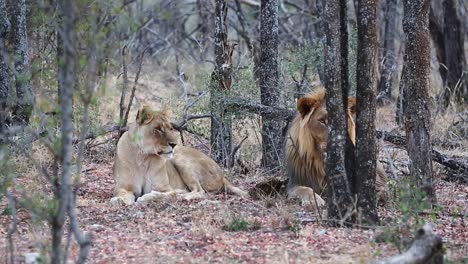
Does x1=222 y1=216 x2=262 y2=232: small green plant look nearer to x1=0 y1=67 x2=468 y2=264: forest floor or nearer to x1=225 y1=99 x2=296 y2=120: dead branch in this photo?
x1=0 y1=67 x2=468 y2=264: forest floor

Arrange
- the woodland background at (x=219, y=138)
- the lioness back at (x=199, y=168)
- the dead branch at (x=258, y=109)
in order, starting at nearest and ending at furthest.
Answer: the woodland background at (x=219, y=138), the lioness back at (x=199, y=168), the dead branch at (x=258, y=109)

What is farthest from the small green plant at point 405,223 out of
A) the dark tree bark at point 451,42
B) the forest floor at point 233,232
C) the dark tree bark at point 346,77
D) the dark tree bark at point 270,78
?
the dark tree bark at point 451,42

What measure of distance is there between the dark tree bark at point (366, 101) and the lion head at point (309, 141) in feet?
3.46

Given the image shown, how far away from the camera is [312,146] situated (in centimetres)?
739

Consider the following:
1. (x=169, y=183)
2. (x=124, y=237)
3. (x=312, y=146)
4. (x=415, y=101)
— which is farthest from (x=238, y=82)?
(x=124, y=237)

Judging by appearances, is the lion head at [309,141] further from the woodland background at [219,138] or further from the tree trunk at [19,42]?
the tree trunk at [19,42]

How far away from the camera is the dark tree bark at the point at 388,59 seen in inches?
495

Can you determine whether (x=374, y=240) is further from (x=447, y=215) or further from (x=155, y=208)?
(x=155, y=208)

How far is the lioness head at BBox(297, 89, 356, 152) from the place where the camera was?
7.15 meters

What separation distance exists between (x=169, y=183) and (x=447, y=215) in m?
2.63

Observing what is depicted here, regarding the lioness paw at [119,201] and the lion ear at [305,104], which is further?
the lioness paw at [119,201]

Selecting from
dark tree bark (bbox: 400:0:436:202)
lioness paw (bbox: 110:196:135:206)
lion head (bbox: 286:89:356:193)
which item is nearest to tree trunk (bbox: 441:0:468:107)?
lion head (bbox: 286:89:356:193)

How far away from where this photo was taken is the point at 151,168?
8.03 meters

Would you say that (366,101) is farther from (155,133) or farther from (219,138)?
(219,138)
